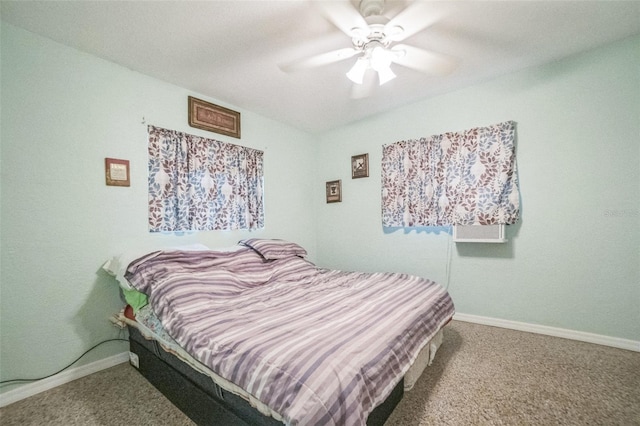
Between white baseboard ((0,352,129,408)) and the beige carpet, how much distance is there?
52 millimetres

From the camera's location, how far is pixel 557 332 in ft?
7.61

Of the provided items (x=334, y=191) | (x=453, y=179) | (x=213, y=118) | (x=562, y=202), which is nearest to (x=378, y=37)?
A: (x=453, y=179)

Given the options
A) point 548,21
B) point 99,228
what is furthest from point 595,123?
point 99,228

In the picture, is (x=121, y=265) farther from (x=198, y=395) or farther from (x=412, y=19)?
(x=412, y=19)

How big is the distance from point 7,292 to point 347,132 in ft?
11.7

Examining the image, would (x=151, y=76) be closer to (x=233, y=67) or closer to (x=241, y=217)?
(x=233, y=67)

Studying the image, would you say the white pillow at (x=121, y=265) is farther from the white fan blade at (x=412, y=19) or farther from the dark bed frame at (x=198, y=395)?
the white fan blade at (x=412, y=19)

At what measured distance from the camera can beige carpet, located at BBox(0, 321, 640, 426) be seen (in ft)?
4.58

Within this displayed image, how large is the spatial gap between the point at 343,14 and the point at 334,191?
245 centimetres

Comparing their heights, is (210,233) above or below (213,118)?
below

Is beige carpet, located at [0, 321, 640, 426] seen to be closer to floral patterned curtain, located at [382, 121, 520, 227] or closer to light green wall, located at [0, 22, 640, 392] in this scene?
light green wall, located at [0, 22, 640, 392]

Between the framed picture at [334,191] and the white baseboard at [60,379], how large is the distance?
2.79 m

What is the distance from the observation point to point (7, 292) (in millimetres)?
1678

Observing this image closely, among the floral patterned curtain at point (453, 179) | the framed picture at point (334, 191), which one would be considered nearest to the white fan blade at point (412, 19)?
the floral patterned curtain at point (453, 179)
